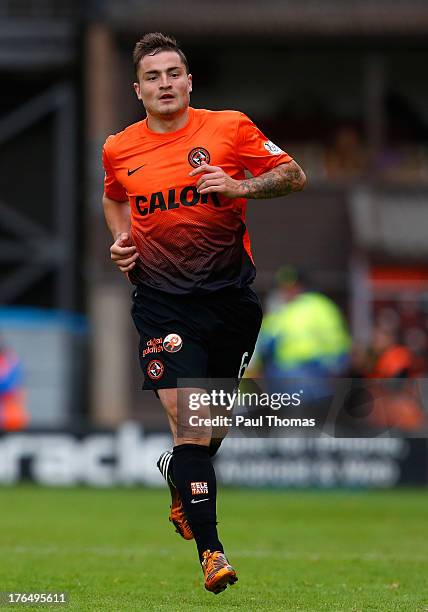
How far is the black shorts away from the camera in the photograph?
677 cm

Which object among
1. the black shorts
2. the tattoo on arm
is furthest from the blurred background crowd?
the tattoo on arm

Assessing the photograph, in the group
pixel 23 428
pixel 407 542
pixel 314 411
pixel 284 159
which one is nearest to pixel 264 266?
pixel 23 428

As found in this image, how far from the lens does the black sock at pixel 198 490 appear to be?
21.3 ft

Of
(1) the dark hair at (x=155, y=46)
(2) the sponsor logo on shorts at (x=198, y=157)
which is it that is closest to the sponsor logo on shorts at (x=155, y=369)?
(2) the sponsor logo on shorts at (x=198, y=157)

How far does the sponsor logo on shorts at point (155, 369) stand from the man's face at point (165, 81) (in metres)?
1.17

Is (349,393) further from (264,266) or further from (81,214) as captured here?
(81,214)

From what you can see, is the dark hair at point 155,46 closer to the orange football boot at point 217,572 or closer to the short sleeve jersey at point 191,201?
the short sleeve jersey at point 191,201

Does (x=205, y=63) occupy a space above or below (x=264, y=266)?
above

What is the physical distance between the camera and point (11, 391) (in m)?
20.0

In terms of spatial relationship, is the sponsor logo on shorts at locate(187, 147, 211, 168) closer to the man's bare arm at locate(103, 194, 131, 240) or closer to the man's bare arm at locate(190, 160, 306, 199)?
the man's bare arm at locate(190, 160, 306, 199)

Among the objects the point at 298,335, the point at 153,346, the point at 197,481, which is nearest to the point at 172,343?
the point at 153,346

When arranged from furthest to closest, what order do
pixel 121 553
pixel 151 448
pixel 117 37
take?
pixel 117 37 < pixel 151 448 < pixel 121 553

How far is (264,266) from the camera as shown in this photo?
25125 mm

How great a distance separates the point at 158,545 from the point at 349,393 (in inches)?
207
